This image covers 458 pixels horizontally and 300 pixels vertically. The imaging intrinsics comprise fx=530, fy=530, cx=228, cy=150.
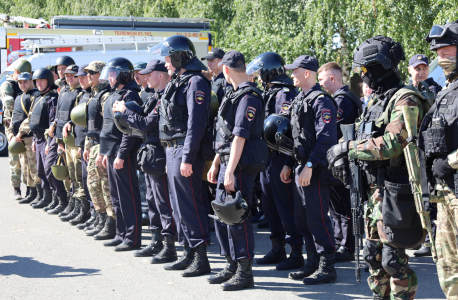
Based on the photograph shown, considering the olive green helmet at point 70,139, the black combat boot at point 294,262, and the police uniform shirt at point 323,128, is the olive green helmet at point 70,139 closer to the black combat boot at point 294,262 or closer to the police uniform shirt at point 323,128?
the black combat boot at point 294,262

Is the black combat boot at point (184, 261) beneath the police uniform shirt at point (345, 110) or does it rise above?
beneath

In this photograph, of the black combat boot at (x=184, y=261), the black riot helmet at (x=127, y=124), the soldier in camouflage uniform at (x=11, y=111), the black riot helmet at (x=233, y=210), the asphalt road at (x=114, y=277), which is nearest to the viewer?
the black riot helmet at (x=233, y=210)

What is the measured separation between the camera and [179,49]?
5.30 m

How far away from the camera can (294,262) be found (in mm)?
Result: 5422

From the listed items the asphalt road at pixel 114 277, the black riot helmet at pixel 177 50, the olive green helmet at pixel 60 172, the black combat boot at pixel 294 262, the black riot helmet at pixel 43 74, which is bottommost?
the asphalt road at pixel 114 277

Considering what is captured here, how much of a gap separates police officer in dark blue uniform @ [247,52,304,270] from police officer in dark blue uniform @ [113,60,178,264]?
3.25 feet

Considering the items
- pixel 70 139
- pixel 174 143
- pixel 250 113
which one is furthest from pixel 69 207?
pixel 250 113

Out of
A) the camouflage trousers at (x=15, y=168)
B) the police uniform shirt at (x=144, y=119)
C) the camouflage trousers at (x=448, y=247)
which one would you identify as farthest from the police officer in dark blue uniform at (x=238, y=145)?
the camouflage trousers at (x=15, y=168)

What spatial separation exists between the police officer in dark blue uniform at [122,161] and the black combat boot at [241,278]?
1.85 m

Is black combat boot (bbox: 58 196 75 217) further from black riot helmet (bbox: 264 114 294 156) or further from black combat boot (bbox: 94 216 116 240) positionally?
black riot helmet (bbox: 264 114 294 156)

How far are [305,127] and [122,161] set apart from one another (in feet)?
7.30

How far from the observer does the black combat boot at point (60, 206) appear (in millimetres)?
8336

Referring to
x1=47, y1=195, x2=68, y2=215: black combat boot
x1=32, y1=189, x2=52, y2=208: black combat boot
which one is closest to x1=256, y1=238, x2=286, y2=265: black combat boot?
x1=47, y1=195, x2=68, y2=215: black combat boot

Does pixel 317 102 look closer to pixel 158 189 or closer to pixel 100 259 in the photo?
pixel 158 189
